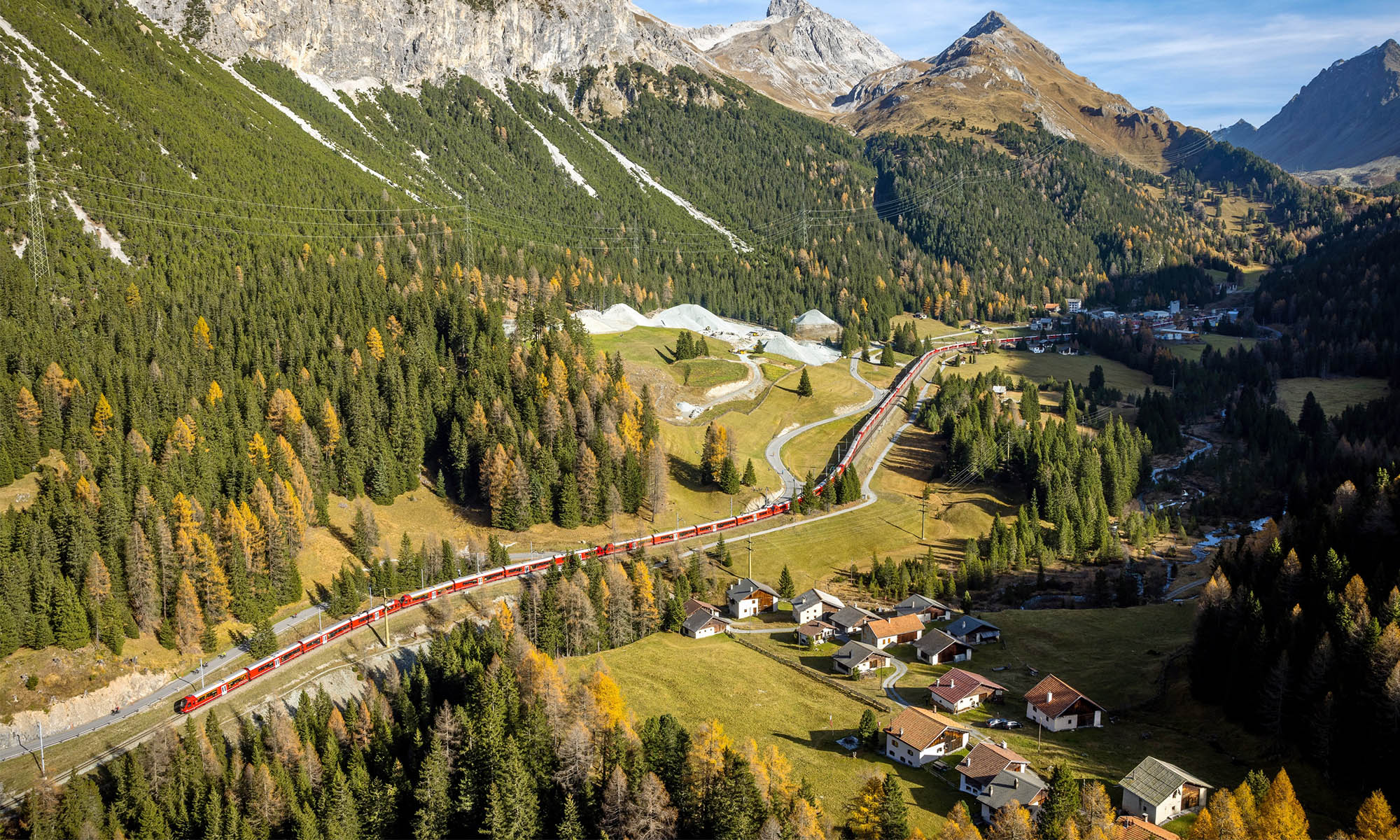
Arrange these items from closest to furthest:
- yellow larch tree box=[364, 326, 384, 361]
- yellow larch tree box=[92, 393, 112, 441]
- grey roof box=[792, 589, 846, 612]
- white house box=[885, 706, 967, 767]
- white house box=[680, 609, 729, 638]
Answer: white house box=[885, 706, 967, 767] < white house box=[680, 609, 729, 638] < grey roof box=[792, 589, 846, 612] < yellow larch tree box=[92, 393, 112, 441] < yellow larch tree box=[364, 326, 384, 361]

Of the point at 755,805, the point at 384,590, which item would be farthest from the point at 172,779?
the point at 755,805

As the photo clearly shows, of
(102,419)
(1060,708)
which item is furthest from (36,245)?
(1060,708)

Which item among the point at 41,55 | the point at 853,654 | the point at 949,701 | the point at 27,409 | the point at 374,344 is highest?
the point at 41,55

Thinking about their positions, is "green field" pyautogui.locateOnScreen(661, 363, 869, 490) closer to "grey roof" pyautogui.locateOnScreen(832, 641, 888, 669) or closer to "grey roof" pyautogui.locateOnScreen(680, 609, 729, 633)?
"grey roof" pyautogui.locateOnScreen(680, 609, 729, 633)

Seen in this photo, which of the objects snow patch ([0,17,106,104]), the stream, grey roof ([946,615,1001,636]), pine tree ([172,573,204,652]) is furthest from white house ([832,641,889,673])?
snow patch ([0,17,106,104])

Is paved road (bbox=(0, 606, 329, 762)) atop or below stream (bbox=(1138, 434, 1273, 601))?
below

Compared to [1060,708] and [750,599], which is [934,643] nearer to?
[1060,708]
